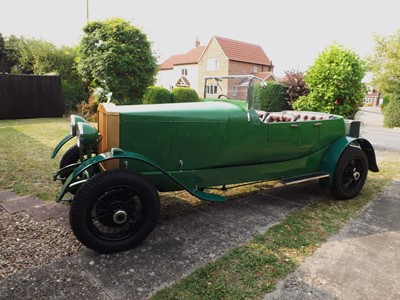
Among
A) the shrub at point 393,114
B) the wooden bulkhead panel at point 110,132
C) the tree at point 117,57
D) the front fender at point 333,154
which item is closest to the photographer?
the wooden bulkhead panel at point 110,132

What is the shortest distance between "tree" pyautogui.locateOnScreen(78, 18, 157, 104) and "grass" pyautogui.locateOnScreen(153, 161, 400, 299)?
954 cm

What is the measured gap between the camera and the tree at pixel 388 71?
16922mm

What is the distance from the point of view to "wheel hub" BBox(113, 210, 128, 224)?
262 cm

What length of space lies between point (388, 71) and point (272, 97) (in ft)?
37.9

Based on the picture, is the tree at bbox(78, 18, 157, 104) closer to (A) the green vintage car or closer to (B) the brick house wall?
(A) the green vintage car

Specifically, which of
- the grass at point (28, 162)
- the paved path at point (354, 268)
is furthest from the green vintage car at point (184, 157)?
the paved path at point (354, 268)

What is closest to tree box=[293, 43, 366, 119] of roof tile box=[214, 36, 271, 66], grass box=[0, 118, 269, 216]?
grass box=[0, 118, 269, 216]

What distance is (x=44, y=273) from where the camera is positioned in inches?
91.3

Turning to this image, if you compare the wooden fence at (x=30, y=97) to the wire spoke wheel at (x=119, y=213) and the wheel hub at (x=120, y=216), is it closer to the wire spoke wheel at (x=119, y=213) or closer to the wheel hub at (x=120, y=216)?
the wire spoke wheel at (x=119, y=213)

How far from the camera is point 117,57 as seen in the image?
1124cm

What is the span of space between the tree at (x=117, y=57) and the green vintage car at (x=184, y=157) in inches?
311

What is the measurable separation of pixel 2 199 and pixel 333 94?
22.8ft

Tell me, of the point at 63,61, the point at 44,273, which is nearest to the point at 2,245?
the point at 44,273

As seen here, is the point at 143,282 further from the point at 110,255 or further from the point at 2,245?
the point at 2,245
